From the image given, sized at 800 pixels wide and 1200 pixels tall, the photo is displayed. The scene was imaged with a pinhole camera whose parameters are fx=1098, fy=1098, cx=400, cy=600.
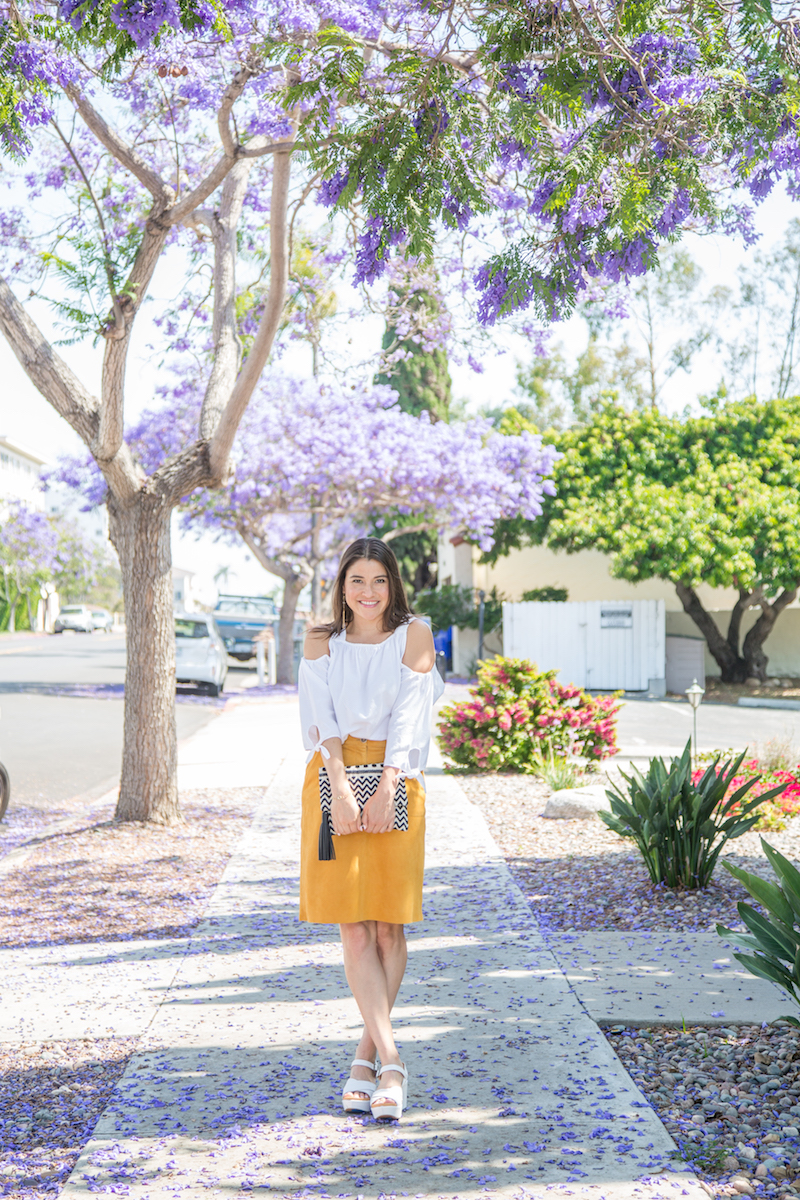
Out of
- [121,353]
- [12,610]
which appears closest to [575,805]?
[121,353]

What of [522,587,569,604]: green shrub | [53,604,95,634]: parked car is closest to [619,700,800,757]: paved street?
[522,587,569,604]: green shrub

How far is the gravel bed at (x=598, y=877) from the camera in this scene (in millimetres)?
5492

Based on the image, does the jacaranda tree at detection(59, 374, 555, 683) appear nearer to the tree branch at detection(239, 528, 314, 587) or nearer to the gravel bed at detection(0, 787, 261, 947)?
the tree branch at detection(239, 528, 314, 587)

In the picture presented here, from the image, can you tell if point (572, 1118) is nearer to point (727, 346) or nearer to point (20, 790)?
point (20, 790)

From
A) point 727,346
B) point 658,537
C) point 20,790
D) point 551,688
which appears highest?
point 727,346

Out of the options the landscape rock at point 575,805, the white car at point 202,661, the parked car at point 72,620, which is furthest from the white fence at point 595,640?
the parked car at point 72,620

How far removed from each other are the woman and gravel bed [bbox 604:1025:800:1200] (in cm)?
83

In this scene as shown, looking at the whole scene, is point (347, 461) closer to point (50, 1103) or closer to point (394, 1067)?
point (50, 1103)

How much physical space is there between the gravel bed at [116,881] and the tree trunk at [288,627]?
52.3ft

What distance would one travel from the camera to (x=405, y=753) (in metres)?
3.44

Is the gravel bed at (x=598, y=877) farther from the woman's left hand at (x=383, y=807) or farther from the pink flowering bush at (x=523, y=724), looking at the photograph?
the woman's left hand at (x=383, y=807)

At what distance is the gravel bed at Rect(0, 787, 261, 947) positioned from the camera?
18.8 ft

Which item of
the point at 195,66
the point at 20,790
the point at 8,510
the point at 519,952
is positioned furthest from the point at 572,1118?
the point at 8,510

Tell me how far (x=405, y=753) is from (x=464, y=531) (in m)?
21.8
